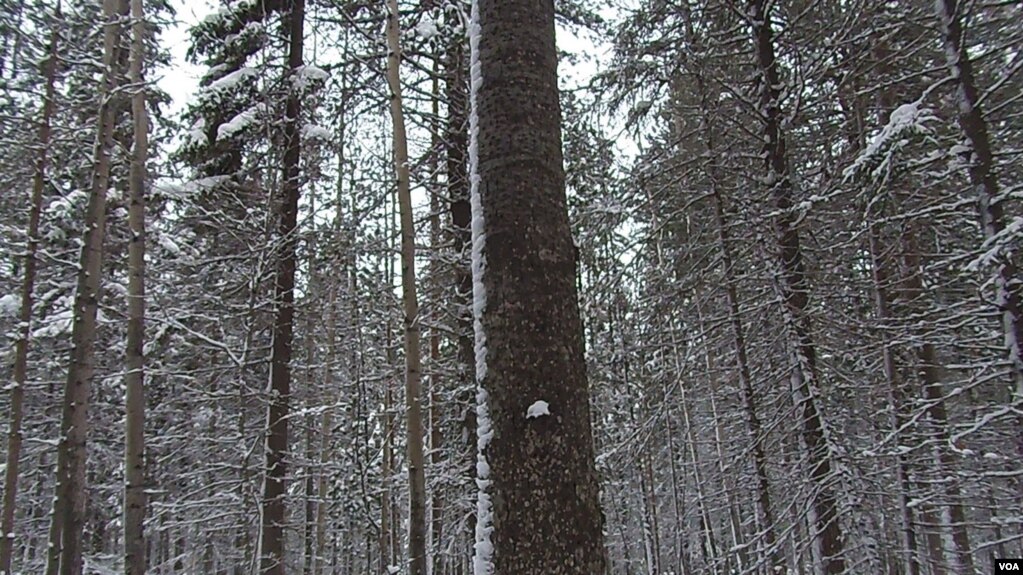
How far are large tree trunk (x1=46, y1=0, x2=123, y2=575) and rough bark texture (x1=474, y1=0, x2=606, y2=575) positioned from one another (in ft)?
20.7

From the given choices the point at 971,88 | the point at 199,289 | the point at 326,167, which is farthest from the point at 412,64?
the point at 971,88

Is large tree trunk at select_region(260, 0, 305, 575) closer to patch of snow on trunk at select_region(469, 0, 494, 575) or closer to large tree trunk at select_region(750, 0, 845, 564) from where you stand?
patch of snow on trunk at select_region(469, 0, 494, 575)

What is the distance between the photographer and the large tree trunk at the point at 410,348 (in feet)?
18.1

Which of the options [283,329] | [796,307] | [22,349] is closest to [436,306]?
[283,329]

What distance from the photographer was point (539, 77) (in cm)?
226

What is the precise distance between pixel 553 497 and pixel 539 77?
4.95 ft

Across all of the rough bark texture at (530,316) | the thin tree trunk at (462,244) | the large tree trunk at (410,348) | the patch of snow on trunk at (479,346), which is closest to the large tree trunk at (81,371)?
the large tree trunk at (410,348)

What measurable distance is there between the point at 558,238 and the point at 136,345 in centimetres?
631

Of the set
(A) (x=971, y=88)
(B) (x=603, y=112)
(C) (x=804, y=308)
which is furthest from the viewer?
(B) (x=603, y=112)

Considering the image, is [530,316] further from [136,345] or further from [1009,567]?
[1009,567]

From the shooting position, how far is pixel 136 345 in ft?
21.8

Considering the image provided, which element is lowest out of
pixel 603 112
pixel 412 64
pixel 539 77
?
pixel 539 77

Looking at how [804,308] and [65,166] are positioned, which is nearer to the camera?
[804,308]

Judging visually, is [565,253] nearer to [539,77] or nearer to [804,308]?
[539,77]
